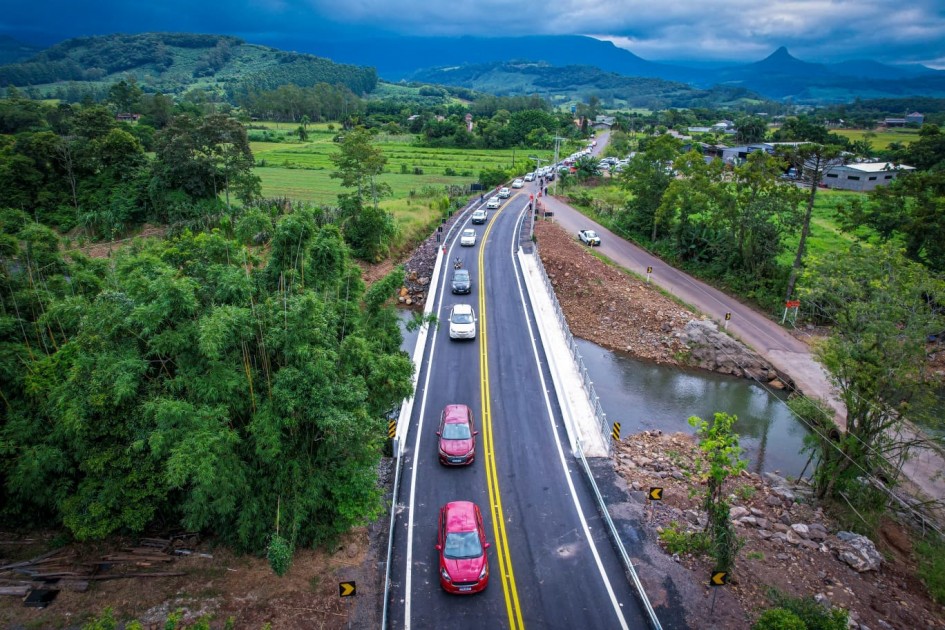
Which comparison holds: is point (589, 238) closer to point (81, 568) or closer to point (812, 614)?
point (812, 614)

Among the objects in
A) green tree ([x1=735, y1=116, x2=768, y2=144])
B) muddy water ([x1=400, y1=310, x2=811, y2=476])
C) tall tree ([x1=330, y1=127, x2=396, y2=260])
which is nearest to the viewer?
muddy water ([x1=400, y1=310, x2=811, y2=476])

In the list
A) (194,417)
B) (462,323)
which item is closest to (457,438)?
(194,417)

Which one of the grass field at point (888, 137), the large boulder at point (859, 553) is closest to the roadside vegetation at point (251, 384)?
the large boulder at point (859, 553)

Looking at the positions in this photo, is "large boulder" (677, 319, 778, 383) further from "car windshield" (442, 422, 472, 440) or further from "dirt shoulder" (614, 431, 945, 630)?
"car windshield" (442, 422, 472, 440)

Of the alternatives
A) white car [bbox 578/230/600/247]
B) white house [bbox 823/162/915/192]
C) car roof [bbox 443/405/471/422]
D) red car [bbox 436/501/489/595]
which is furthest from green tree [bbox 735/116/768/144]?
red car [bbox 436/501/489/595]

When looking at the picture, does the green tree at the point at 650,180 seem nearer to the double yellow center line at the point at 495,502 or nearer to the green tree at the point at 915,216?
the green tree at the point at 915,216

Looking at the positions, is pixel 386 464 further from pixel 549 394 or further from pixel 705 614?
pixel 705 614

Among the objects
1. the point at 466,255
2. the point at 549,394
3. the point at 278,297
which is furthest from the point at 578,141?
the point at 278,297
